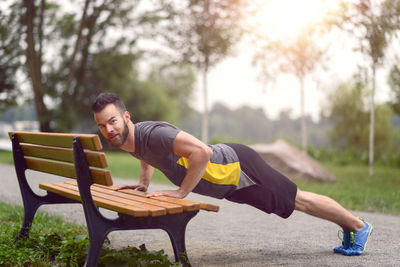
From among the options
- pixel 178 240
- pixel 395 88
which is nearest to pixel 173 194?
pixel 178 240

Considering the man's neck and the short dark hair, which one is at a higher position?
the short dark hair

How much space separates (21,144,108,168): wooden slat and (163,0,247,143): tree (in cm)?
1062

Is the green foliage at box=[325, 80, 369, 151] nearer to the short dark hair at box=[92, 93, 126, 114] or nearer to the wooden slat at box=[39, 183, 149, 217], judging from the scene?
the wooden slat at box=[39, 183, 149, 217]

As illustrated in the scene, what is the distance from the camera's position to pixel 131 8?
17.1 meters

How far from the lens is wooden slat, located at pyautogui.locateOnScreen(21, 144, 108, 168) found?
109 inches

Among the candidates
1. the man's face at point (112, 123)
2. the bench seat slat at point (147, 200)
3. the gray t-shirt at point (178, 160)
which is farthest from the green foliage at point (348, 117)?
the man's face at point (112, 123)

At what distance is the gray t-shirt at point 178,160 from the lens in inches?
122

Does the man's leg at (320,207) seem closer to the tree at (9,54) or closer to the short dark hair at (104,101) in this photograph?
the short dark hair at (104,101)

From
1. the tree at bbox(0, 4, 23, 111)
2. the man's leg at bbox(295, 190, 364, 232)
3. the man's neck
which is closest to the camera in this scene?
the man's neck

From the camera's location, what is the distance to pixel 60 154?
323 centimetres

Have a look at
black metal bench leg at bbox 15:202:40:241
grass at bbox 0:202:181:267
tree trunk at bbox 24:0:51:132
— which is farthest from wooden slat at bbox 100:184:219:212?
tree trunk at bbox 24:0:51:132

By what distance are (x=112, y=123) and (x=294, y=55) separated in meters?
11.1

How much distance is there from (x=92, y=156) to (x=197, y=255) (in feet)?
4.75

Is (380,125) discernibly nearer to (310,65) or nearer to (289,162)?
(310,65)
